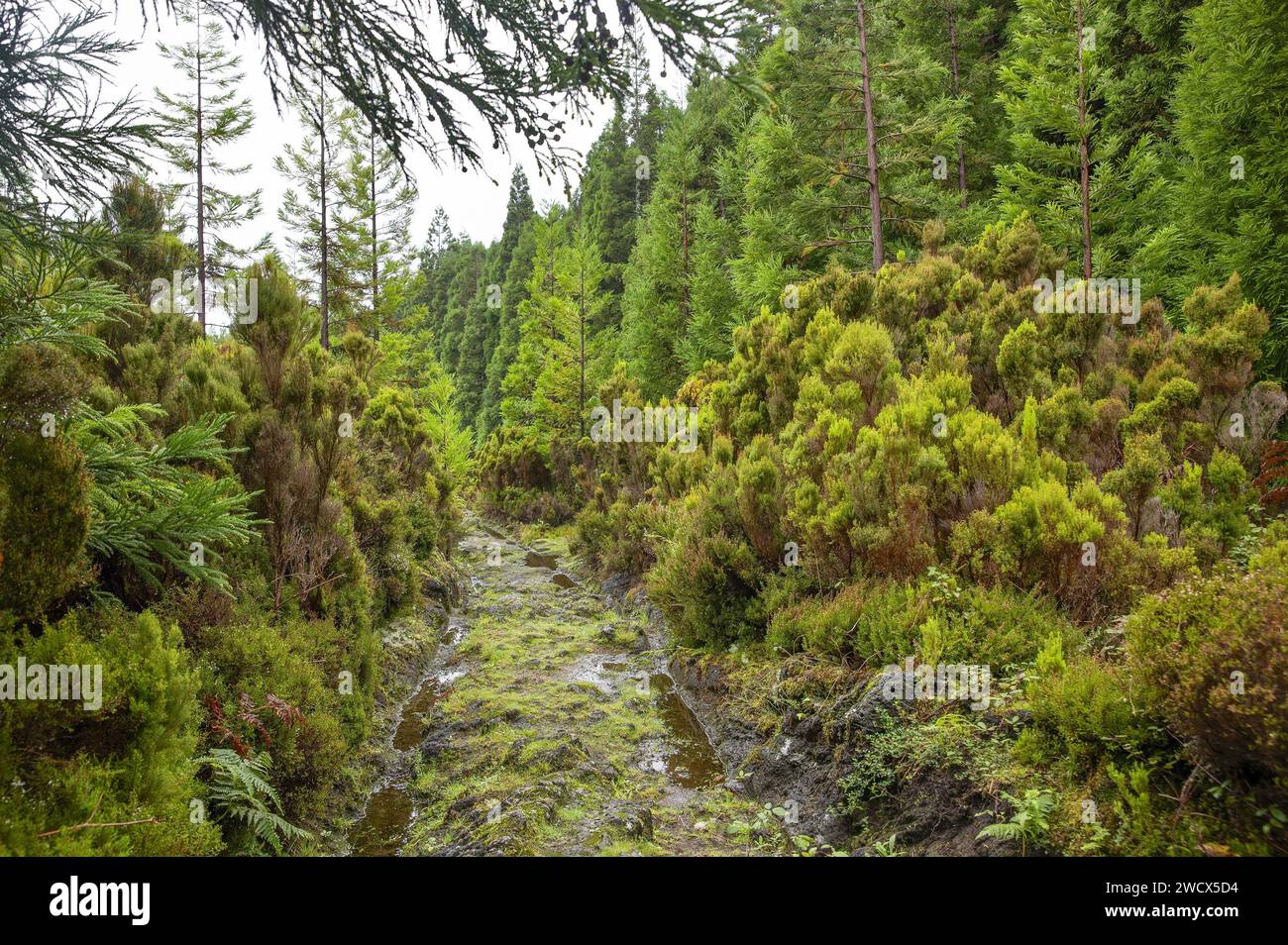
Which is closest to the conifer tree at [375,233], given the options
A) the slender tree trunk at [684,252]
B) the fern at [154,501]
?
the slender tree trunk at [684,252]

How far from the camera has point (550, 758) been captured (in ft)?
20.2

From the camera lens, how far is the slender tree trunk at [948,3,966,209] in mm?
19000

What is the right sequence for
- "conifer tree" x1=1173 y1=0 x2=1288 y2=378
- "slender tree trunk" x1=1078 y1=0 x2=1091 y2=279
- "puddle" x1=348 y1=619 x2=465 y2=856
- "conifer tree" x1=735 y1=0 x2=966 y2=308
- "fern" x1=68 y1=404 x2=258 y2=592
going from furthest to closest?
"conifer tree" x1=735 y1=0 x2=966 y2=308
"slender tree trunk" x1=1078 y1=0 x2=1091 y2=279
"conifer tree" x1=1173 y1=0 x2=1288 y2=378
"puddle" x1=348 y1=619 x2=465 y2=856
"fern" x1=68 y1=404 x2=258 y2=592

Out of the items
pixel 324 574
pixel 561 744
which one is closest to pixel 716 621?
pixel 561 744

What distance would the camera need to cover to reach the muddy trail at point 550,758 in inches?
199

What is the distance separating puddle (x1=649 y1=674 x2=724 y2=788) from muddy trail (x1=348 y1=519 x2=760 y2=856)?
0.02m

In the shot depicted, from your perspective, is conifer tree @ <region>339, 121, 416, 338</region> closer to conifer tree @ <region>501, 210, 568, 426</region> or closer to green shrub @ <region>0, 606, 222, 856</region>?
conifer tree @ <region>501, 210, 568, 426</region>

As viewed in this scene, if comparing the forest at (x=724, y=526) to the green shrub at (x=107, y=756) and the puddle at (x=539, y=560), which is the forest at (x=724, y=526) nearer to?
the green shrub at (x=107, y=756)

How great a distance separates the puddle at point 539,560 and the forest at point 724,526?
104 cm

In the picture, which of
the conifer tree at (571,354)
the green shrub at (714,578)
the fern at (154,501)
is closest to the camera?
the fern at (154,501)

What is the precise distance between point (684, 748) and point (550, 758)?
1473mm

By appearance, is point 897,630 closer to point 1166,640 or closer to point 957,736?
point 957,736

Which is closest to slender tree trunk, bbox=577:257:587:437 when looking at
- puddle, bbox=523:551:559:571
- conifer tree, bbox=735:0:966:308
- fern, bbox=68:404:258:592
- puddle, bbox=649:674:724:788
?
puddle, bbox=523:551:559:571
